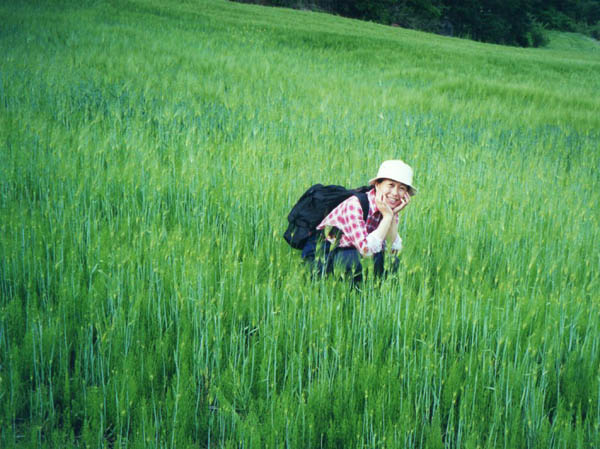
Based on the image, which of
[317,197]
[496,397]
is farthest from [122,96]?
[496,397]

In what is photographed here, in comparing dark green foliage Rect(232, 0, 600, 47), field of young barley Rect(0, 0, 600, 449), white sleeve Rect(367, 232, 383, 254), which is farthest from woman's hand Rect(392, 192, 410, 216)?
dark green foliage Rect(232, 0, 600, 47)

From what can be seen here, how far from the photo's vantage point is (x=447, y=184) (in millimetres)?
3428

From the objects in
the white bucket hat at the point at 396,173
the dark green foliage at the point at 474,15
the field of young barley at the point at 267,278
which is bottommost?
the field of young barley at the point at 267,278

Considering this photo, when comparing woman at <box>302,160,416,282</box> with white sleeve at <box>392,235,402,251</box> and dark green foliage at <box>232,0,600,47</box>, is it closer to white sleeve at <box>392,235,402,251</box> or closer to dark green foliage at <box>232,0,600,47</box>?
white sleeve at <box>392,235,402,251</box>

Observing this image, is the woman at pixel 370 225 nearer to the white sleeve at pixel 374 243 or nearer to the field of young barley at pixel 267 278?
the white sleeve at pixel 374 243

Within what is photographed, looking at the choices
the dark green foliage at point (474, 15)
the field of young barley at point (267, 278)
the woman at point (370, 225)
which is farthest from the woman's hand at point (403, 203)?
the dark green foliage at point (474, 15)

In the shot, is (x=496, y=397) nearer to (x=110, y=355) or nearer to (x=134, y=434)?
(x=134, y=434)

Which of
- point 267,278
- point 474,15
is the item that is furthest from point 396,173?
point 474,15

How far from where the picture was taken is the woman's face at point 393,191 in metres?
2.15

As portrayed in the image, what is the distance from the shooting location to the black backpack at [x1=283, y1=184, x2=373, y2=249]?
234cm

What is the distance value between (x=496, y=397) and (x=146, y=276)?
143 cm

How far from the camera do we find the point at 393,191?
2.14 meters

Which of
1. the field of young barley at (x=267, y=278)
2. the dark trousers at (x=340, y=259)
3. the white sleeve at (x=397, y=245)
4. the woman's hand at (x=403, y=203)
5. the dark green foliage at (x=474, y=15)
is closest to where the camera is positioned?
the field of young barley at (x=267, y=278)

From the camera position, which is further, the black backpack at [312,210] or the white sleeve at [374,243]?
the black backpack at [312,210]
